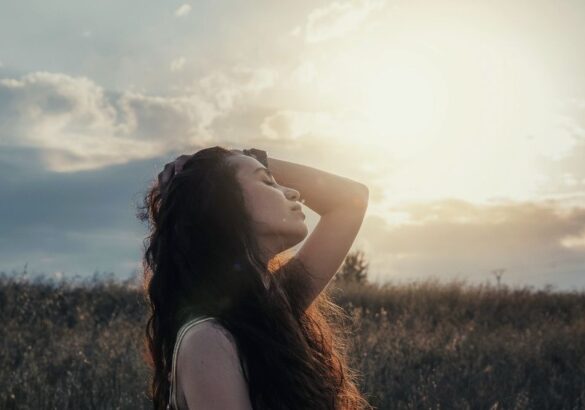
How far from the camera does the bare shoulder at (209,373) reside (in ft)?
6.29

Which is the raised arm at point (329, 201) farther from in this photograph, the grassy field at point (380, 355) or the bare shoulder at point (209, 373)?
the grassy field at point (380, 355)

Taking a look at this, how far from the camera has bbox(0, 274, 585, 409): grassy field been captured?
7.11 m

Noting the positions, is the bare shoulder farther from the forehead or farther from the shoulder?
the forehead

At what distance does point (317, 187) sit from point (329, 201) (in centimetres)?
8

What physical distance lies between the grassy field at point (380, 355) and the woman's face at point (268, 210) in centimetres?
375

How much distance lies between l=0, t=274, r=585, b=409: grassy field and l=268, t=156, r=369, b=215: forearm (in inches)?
120

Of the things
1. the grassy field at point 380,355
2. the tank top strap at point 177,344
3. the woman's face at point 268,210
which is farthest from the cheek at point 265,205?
the grassy field at point 380,355

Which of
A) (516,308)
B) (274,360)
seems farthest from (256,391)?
(516,308)

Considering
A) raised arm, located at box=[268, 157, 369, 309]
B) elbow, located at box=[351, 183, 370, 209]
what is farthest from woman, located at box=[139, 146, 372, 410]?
elbow, located at box=[351, 183, 370, 209]

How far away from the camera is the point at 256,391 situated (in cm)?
222

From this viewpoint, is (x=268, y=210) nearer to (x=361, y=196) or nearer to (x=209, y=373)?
(x=209, y=373)

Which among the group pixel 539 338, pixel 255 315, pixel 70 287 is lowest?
pixel 255 315

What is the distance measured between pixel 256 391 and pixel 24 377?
5.53m

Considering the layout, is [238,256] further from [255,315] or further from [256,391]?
[256,391]
